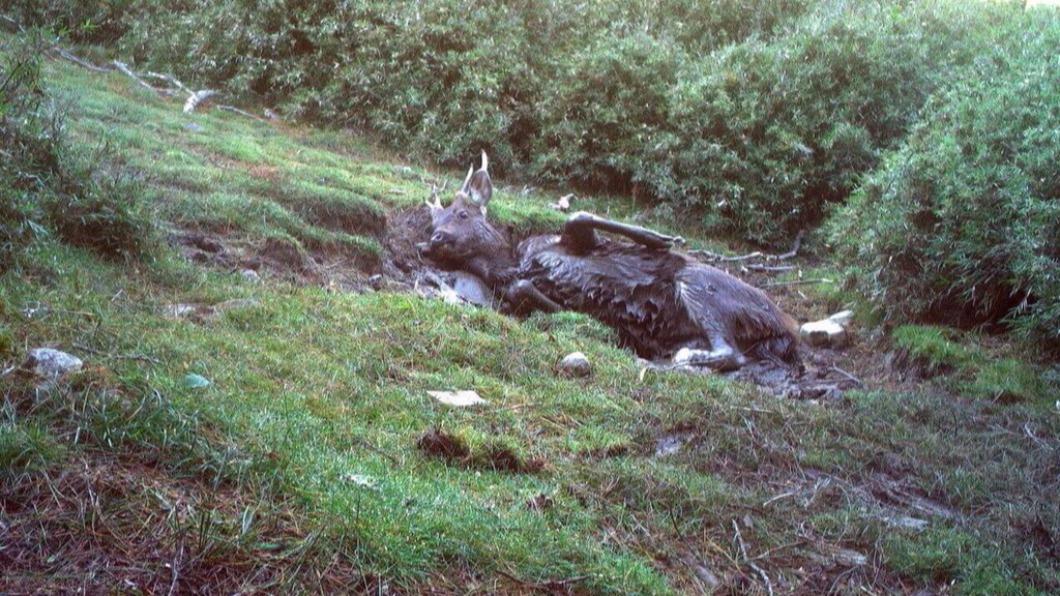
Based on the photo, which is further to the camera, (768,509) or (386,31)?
(386,31)

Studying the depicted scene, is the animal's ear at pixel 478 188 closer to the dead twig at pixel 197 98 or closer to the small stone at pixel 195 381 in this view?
the dead twig at pixel 197 98

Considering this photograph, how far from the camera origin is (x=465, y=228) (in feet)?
35.8

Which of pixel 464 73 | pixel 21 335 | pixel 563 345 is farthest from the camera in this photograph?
pixel 464 73

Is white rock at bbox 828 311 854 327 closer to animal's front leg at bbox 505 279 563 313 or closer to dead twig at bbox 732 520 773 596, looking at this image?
animal's front leg at bbox 505 279 563 313

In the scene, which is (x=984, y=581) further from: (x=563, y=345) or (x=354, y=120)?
(x=354, y=120)

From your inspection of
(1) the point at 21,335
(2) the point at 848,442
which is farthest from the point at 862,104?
(1) the point at 21,335

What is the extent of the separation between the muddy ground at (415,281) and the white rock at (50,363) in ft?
11.2

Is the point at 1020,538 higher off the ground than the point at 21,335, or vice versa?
the point at 21,335

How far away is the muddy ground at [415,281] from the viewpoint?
27.0 ft

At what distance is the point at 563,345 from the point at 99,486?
4612 mm

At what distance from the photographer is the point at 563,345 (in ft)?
26.1

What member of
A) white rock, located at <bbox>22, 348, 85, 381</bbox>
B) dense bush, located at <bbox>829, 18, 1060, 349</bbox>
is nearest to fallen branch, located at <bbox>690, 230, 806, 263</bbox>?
dense bush, located at <bbox>829, 18, 1060, 349</bbox>

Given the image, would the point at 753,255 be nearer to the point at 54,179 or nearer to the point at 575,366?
the point at 575,366

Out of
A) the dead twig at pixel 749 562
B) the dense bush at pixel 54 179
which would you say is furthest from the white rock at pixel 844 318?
the dense bush at pixel 54 179
